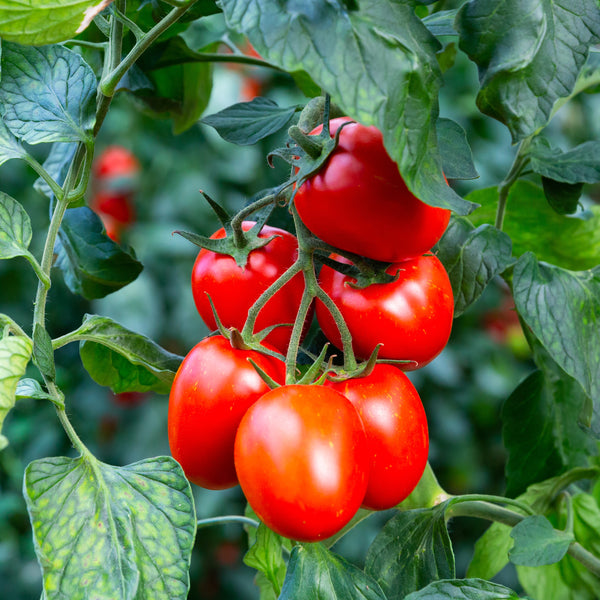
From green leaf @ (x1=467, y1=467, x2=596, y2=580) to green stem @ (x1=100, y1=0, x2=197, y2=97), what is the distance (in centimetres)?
41

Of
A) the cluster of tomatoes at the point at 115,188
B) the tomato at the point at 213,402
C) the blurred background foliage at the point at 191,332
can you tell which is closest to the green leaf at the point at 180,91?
the tomato at the point at 213,402

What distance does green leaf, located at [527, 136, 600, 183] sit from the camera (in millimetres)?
476

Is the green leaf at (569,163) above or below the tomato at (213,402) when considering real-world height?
above

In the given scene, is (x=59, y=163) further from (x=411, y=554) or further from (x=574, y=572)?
(x=574, y=572)

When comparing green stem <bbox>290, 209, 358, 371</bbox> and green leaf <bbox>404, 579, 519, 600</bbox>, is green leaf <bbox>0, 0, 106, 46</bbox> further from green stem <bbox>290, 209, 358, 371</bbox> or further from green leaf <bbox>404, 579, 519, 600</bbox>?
green leaf <bbox>404, 579, 519, 600</bbox>

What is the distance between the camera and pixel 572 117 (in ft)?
5.75

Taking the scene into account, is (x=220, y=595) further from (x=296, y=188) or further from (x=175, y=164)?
(x=296, y=188)

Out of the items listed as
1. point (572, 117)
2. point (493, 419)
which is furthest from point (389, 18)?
point (572, 117)

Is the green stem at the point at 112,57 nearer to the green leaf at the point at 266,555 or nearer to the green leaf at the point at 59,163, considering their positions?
the green leaf at the point at 59,163

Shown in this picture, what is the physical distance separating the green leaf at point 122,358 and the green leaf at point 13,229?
0.18 ft

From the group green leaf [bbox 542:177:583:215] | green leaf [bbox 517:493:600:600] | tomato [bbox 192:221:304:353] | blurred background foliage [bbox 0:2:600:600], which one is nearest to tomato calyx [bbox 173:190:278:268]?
tomato [bbox 192:221:304:353]

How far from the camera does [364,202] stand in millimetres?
344

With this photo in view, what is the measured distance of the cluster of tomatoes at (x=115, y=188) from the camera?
139 cm

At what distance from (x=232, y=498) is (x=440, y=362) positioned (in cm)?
47
